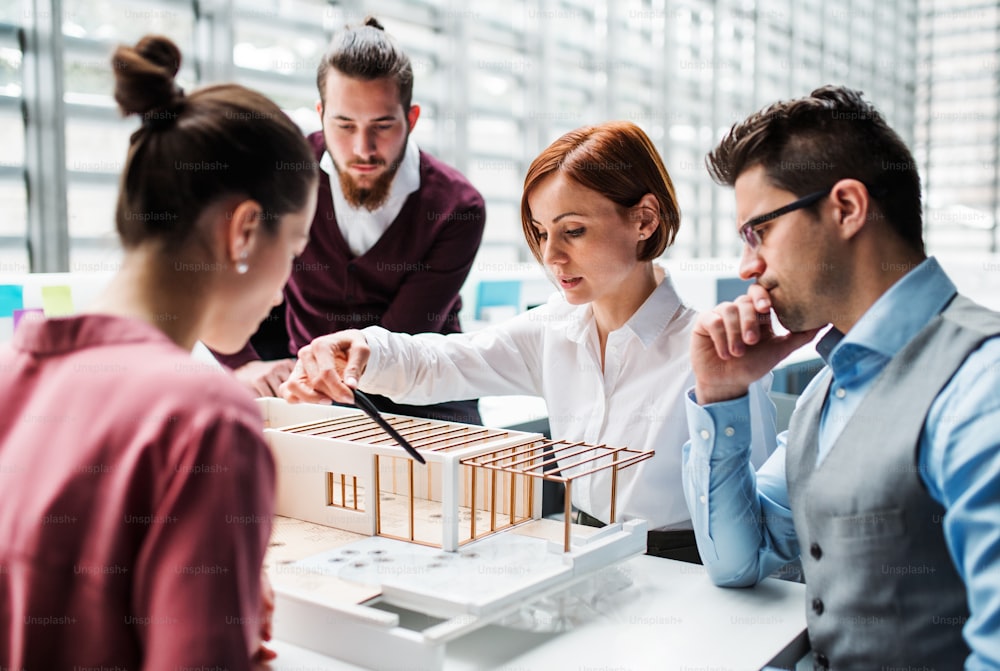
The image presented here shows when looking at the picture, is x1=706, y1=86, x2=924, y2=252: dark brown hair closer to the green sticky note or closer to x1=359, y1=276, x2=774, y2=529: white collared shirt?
x1=359, y1=276, x2=774, y2=529: white collared shirt

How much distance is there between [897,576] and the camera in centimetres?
119

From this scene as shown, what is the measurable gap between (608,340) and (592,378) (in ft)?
0.33

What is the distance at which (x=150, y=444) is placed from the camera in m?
0.81

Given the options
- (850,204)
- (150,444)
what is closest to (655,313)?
(850,204)

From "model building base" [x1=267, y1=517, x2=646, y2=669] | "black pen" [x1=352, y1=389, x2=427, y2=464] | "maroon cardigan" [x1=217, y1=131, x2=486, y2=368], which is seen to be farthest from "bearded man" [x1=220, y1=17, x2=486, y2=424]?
"model building base" [x1=267, y1=517, x2=646, y2=669]

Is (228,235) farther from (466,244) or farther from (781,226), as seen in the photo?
(466,244)

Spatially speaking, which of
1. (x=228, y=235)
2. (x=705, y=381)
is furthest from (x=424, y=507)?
(x=228, y=235)

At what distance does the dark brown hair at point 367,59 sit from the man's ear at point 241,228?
1.45 m

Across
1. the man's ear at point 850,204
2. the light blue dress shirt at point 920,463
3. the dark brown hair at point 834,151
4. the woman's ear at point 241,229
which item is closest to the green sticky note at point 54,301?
the woman's ear at point 241,229

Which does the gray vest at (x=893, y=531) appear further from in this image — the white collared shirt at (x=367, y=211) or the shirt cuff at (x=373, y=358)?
the white collared shirt at (x=367, y=211)

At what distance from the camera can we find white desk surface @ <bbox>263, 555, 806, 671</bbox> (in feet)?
4.00

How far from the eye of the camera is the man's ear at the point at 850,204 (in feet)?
4.27

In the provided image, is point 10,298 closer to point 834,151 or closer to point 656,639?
point 656,639

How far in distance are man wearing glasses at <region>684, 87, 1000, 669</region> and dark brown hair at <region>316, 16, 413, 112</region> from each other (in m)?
1.13
